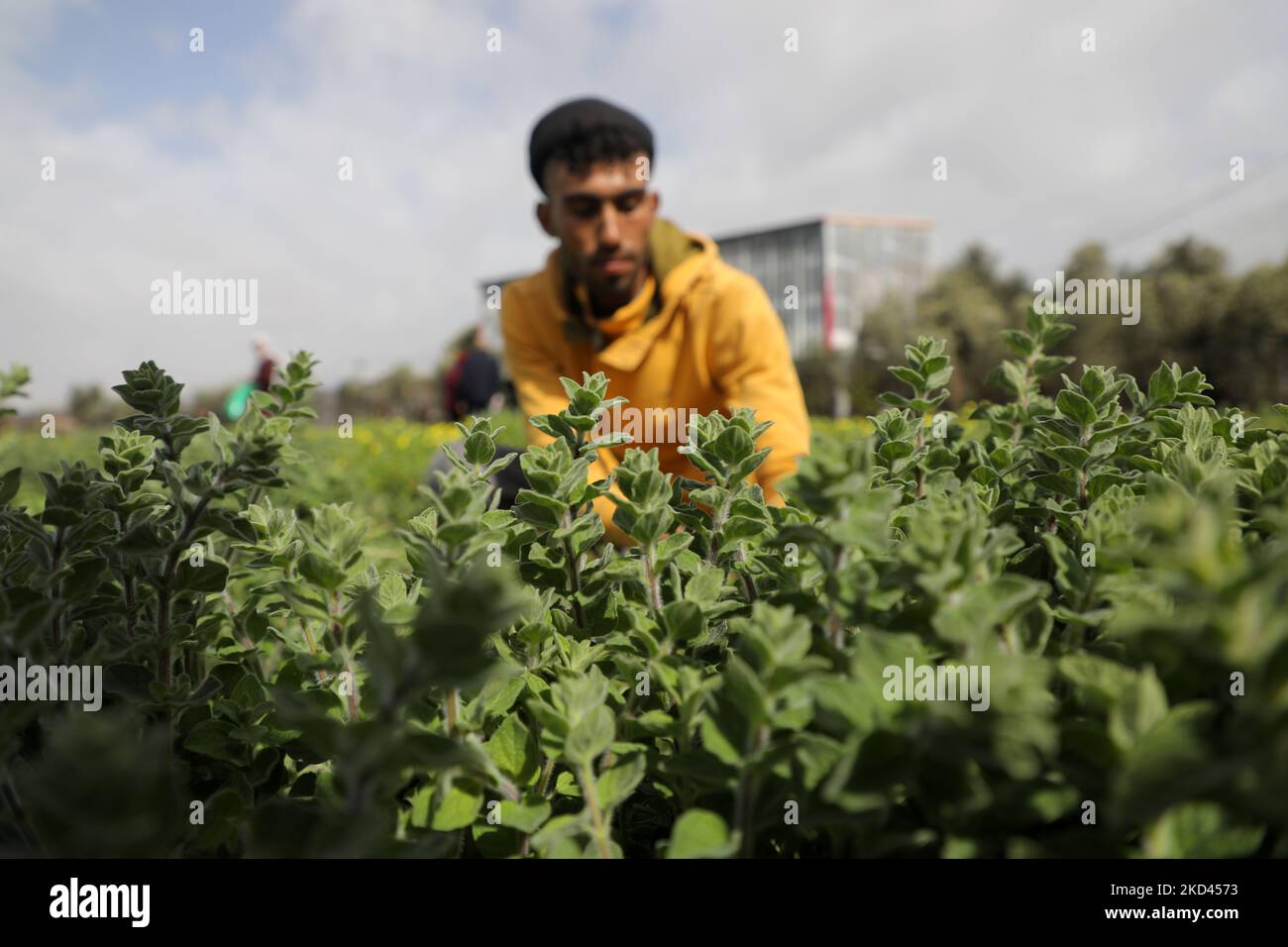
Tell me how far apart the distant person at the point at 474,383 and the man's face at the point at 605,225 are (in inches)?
308

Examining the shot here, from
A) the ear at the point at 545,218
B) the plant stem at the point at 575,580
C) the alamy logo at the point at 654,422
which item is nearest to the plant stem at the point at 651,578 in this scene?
the plant stem at the point at 575,580

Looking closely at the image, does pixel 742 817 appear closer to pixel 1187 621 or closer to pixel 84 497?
pixel 1187 621

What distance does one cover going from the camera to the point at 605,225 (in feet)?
12.2

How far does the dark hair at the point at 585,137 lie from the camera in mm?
3834

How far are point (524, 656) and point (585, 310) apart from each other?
10.2ft

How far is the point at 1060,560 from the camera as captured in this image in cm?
76

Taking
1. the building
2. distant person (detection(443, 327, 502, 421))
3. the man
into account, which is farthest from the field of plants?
the building

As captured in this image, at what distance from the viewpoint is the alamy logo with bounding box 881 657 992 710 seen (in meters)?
0.57

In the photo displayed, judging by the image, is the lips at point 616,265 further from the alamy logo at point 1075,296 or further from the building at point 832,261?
the building at point 832,261

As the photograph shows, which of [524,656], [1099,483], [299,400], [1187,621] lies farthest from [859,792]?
[299,400]

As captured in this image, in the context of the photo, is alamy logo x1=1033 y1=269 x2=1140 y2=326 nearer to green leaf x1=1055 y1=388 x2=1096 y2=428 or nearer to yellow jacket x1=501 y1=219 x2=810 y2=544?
green leaf x1=1055 y1=388 x2=1096 y2=428
